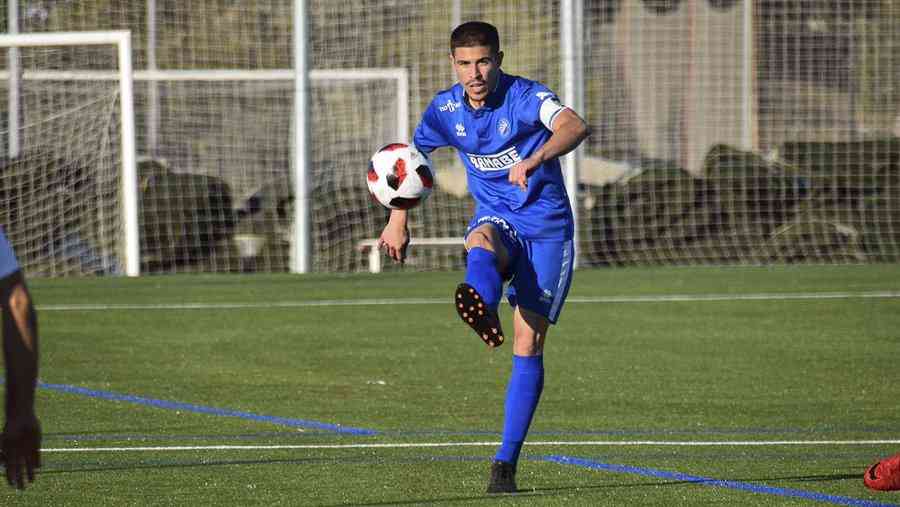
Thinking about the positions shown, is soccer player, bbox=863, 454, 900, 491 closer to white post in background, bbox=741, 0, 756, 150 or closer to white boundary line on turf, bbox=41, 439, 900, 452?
white boundary line on turf, bbox=41, 439, 900, 452

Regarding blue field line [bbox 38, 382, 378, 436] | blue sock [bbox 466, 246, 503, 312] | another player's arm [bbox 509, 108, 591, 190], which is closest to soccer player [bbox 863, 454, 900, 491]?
blue sock [bbox 466, 246, 503, 312]

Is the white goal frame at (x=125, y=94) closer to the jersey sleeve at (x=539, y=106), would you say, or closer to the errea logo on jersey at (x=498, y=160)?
the errea logo on jersey at (x=498, y=160)

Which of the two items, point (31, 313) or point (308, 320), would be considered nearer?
point (31, 313)

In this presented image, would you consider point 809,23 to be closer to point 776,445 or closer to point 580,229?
point 580,229

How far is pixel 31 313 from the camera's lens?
11.5 ft

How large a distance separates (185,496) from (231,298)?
10.4 meters

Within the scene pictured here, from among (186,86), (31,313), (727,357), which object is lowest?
(727,357)

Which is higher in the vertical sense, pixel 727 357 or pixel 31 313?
pixel 31 313

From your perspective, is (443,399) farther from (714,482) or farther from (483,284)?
(483,284)

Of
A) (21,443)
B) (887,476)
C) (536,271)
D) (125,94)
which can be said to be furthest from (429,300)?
(21,443)

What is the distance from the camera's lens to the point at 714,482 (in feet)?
22.6

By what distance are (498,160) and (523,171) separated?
0.66m

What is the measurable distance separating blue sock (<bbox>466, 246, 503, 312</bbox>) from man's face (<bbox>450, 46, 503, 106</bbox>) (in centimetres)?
71

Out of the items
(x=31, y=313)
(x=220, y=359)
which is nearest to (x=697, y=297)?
(x=220, y=359)
